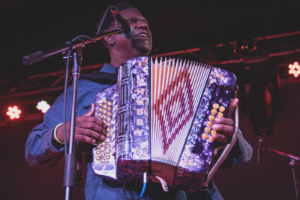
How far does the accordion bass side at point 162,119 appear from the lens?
1.43 m

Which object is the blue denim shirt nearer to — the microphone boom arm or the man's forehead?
the microphone boom arm

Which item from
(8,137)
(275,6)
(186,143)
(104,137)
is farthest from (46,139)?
(8,137)

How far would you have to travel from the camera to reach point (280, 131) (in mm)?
5809

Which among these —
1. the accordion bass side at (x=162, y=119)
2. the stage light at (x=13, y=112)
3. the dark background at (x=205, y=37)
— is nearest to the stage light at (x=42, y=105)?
the dark background at (x=205, y=37)

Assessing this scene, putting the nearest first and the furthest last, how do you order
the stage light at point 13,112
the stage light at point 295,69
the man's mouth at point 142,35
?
the man's mouth at point 142,35, the stage light at point 295,69, the stage light at point 13,112

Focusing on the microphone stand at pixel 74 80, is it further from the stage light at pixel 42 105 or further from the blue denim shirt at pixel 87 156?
the stage light at pixel 42 105

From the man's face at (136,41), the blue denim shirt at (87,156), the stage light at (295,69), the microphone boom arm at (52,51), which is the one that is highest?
the stage light at (295,69)

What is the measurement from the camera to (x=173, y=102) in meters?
1.60

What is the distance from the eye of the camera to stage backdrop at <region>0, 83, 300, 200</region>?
5480 mm

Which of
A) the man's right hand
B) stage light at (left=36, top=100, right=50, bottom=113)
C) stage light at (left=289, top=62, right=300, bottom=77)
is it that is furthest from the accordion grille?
stage light at (left=36, top=100, right=50, bottom=113)

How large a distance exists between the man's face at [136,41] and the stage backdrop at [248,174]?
163 inches

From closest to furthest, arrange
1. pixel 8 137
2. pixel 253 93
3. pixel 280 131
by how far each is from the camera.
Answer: pixel 253 93 < pixel 280 131 < pixel 8 137

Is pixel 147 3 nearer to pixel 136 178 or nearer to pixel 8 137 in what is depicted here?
pixel 136 178

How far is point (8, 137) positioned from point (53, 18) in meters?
3.84
